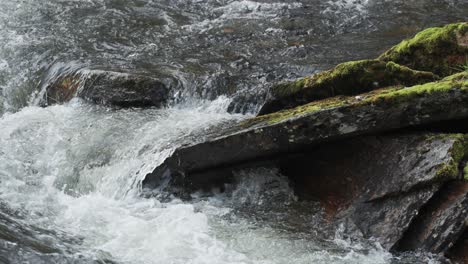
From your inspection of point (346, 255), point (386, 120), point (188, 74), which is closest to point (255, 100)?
point (188, 74)

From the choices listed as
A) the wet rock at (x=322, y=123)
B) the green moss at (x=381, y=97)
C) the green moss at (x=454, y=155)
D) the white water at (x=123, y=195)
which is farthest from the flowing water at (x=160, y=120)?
the green moss at (x=454, y=155)

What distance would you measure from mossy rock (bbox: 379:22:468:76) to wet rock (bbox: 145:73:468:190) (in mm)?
1173

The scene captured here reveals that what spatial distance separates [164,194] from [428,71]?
4287 mm

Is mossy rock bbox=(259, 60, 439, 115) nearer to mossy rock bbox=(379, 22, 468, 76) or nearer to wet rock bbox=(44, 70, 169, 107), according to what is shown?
mossy rock bbox=(379, 22, 468, 76)

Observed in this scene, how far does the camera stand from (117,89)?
10133 millimetres

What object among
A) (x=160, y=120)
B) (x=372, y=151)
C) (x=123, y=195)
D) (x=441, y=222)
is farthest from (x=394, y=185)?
(x=160, y=120)

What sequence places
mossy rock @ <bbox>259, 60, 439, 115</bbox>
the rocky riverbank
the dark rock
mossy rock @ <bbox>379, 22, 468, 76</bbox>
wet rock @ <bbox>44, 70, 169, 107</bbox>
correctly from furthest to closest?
wet rock @ <bbox>44, 70, 169, 107</bbox> → mossy rock @ <bbox>379, 22, 468, 76</bbox> → mossy rock @ <bbox>259, 60, 439, 115</bbox> → the rocky riverbank → the dark rock

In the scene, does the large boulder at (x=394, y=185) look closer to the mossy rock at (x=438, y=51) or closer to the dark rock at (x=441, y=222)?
the dark rock at (x=441, y=222)

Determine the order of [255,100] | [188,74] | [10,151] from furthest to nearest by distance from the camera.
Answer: [188,74] < [255,100] < [10,151]

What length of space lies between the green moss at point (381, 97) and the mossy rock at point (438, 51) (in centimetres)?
113

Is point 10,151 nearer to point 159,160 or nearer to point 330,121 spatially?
point 159,160

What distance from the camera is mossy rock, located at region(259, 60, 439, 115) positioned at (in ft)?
25.8

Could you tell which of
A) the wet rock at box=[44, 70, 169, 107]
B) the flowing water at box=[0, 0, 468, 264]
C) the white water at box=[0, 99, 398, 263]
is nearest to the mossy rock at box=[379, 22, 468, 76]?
the flowing water at box=[0, 0, 468, 264]

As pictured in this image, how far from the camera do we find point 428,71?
8297mm
